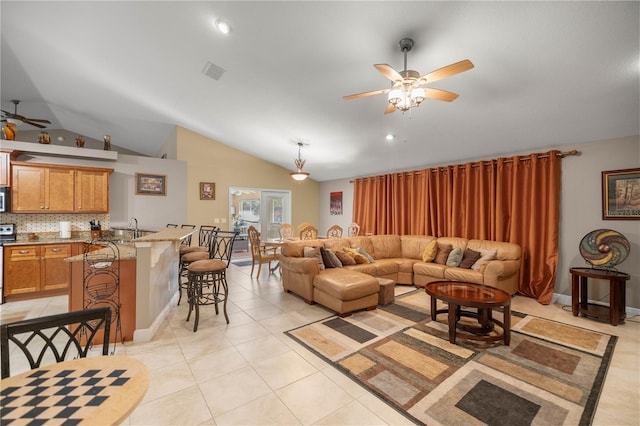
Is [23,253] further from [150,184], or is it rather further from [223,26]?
[223,26]

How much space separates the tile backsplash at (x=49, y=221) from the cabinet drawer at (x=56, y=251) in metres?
0.86

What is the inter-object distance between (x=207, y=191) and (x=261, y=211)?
163 cm

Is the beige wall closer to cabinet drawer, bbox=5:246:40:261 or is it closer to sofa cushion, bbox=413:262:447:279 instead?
cabinet drawer, bbox=5:246:40:261

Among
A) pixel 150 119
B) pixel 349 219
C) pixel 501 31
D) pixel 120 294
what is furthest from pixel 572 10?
pixel 150 119

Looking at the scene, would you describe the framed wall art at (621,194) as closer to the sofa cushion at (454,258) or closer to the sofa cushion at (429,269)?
the sofa cushion at (454,258)

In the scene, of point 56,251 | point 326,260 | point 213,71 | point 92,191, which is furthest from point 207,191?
point 326,260

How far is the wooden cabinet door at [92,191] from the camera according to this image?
16.7ft

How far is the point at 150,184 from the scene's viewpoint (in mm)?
5953

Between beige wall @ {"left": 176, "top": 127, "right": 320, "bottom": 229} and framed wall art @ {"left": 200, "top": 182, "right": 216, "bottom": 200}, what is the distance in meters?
0.08

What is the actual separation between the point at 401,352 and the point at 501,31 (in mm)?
3122

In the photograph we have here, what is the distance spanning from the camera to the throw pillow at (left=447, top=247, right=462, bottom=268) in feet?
15.5

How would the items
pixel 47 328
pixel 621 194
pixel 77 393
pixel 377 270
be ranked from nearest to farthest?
pixel 77 393 → pixel 47 328 → pixel 621 194 → pixel 377 270

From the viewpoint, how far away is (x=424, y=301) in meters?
4.26

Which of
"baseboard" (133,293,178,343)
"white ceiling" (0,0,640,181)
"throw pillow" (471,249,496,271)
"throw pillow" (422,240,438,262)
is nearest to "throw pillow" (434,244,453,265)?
"throw pillow" (422,240,438,262)
